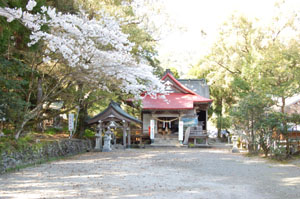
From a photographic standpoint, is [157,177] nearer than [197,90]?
Yes

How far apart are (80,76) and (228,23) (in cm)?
1793

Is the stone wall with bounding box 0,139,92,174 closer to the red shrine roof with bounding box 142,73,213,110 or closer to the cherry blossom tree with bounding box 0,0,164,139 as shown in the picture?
the cherry blossom tree with bounding box 0,0,164,139

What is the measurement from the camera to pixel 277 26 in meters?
22.4

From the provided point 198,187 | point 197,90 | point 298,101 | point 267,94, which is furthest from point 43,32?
point 298,101

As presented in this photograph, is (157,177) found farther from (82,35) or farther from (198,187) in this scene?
(82,35)

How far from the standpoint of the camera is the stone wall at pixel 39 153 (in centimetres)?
840

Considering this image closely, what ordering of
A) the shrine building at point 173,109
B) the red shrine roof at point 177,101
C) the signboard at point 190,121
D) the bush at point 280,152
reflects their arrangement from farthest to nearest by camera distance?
the signboard at point 190,121 → the shrine building at point 173,109 → the red shrine roof at point 177,101 → the bush at point 280,152

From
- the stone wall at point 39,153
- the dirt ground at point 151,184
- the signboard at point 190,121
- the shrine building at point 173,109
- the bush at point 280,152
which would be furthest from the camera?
the signboard at point 190,121

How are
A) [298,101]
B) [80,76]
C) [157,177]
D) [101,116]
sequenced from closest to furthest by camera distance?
[157,177], [80,76], [101,116], [298,101]

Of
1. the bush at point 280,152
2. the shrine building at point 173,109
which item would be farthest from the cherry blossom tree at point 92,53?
the shrine building at point 173,109

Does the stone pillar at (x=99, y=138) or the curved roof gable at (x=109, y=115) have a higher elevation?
the curved roof gable at (x=109, y=115)

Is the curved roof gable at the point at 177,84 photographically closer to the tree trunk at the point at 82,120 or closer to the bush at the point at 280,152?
the tree trunk at the point at 82,120

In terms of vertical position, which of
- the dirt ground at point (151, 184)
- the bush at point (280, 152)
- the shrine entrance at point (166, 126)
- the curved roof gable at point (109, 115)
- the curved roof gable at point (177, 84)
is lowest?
the dirt ground at point (151, 184)

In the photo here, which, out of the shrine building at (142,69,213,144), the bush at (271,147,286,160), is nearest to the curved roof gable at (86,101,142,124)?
the shrine building at (142,69,213,144)
